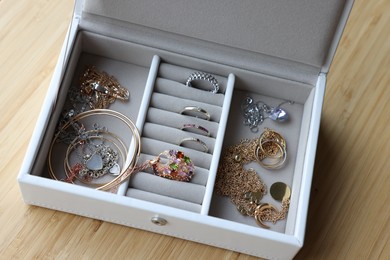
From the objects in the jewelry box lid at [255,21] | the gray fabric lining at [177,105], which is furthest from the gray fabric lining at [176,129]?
the jewelry box lid at [255,21]

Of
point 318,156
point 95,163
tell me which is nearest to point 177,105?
point 95,163

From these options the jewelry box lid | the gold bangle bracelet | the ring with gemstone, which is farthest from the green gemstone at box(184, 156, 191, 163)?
the jewelry box lid

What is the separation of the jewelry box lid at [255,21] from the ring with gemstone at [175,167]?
280 mm

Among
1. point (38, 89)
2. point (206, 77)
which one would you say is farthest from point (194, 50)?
point (38, 89)

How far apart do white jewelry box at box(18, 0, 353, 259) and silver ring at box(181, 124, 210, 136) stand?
0.10 ft

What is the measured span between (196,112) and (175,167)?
6.1 inches

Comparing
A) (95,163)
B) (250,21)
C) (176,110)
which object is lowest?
(95,163)

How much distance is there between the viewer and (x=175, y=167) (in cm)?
133

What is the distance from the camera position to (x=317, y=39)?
1.35 metres

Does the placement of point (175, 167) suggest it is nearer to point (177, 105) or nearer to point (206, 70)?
point (177, 105)

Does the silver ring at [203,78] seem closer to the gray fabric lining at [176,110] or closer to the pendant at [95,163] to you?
the gray fabric lining at [176,110]

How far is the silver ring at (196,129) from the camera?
1.39 m

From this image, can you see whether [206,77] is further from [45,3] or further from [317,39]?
[45,3]

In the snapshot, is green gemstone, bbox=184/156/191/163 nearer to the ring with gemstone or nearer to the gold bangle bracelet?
the ring with gemstone
